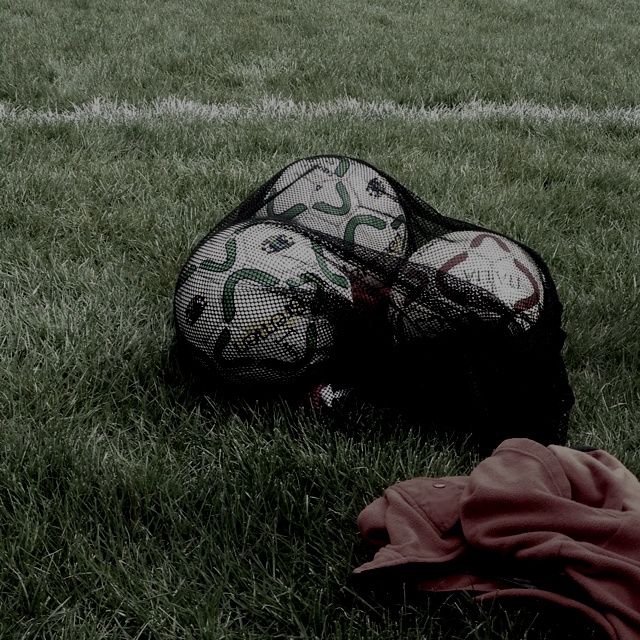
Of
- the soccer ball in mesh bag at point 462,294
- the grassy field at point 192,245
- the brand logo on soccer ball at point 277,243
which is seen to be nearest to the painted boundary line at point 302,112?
the grassy field at point 192,245

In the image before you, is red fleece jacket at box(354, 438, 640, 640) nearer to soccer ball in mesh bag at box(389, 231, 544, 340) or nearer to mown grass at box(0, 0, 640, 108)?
soccer ball in mesh bag at box(389, 231, 544, 340)

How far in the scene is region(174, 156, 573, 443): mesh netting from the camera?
203 centimetres

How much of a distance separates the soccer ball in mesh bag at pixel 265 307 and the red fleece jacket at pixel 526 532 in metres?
0.54

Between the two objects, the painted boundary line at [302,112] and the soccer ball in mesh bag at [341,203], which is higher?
the soccer ball in mesh bag at [341,203]

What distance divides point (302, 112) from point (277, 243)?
Result: 2745 mm

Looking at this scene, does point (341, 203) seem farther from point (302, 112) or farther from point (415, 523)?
point (302, 112)

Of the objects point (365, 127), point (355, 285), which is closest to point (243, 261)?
point (355, 285)

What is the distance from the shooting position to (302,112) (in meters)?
4.66

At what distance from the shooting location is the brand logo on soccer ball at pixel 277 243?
2.13 meters

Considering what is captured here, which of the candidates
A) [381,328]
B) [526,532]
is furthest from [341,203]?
[526,532]

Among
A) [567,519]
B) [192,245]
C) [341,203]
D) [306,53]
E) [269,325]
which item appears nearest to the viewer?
[567,519]

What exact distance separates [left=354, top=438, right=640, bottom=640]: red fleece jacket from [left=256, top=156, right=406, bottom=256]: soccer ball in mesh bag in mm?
999

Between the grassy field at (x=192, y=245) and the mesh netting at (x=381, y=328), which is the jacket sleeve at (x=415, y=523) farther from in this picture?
the mesh netting at (x=381, y=328)

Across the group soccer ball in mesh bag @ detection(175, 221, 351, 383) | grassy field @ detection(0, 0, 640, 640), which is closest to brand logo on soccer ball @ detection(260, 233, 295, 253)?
soccer ball in mesh bag @ detection(175, 221, 351, 383)
